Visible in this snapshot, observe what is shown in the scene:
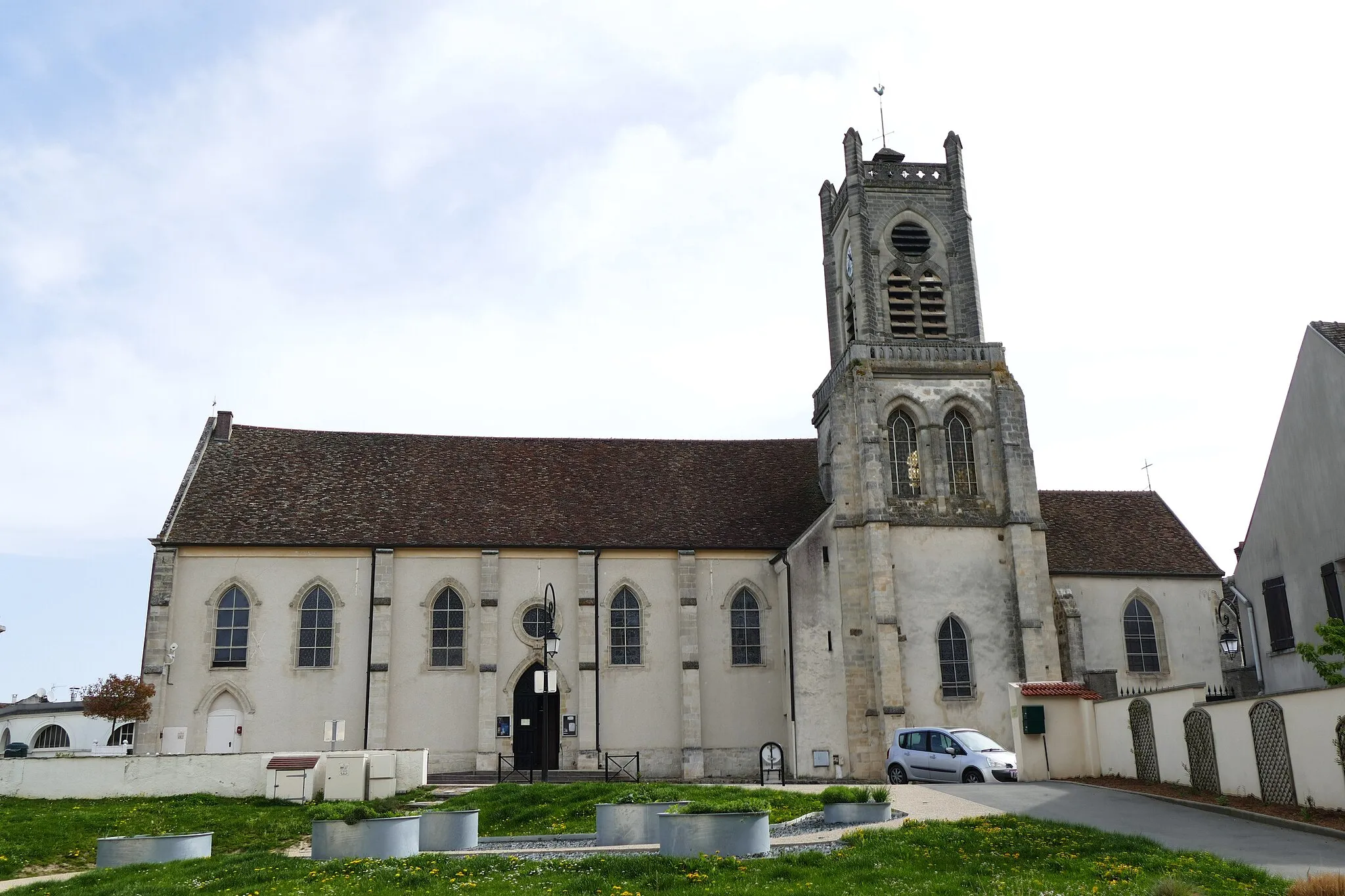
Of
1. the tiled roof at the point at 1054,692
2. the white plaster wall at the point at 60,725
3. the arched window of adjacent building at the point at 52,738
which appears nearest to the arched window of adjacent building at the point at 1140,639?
the tiled roof at the point at 1054,692

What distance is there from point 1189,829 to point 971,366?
20.3m

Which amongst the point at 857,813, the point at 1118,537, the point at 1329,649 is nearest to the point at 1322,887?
the point at 857,813

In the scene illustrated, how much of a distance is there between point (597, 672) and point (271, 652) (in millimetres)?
9558

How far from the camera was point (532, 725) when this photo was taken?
3253 cm

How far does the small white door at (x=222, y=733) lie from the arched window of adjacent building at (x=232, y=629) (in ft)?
4.90

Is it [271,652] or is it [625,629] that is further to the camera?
[625,629]

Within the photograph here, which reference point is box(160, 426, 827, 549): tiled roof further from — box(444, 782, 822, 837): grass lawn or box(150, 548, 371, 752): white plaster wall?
box(444, 782, 822, 837): grass lawn

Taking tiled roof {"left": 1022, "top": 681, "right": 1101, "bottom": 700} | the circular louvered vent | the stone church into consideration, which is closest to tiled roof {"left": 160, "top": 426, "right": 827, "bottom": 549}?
the stone church

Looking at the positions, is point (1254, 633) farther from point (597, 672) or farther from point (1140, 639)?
point (597, 672)

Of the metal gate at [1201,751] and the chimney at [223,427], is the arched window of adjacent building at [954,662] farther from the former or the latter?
the chimney at [223,427]

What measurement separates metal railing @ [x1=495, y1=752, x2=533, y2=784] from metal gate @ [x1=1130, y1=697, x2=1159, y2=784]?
15.5 m

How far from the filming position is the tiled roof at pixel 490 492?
33.3 metres

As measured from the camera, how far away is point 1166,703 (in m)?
19.5

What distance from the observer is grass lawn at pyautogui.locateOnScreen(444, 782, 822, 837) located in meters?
17.4
